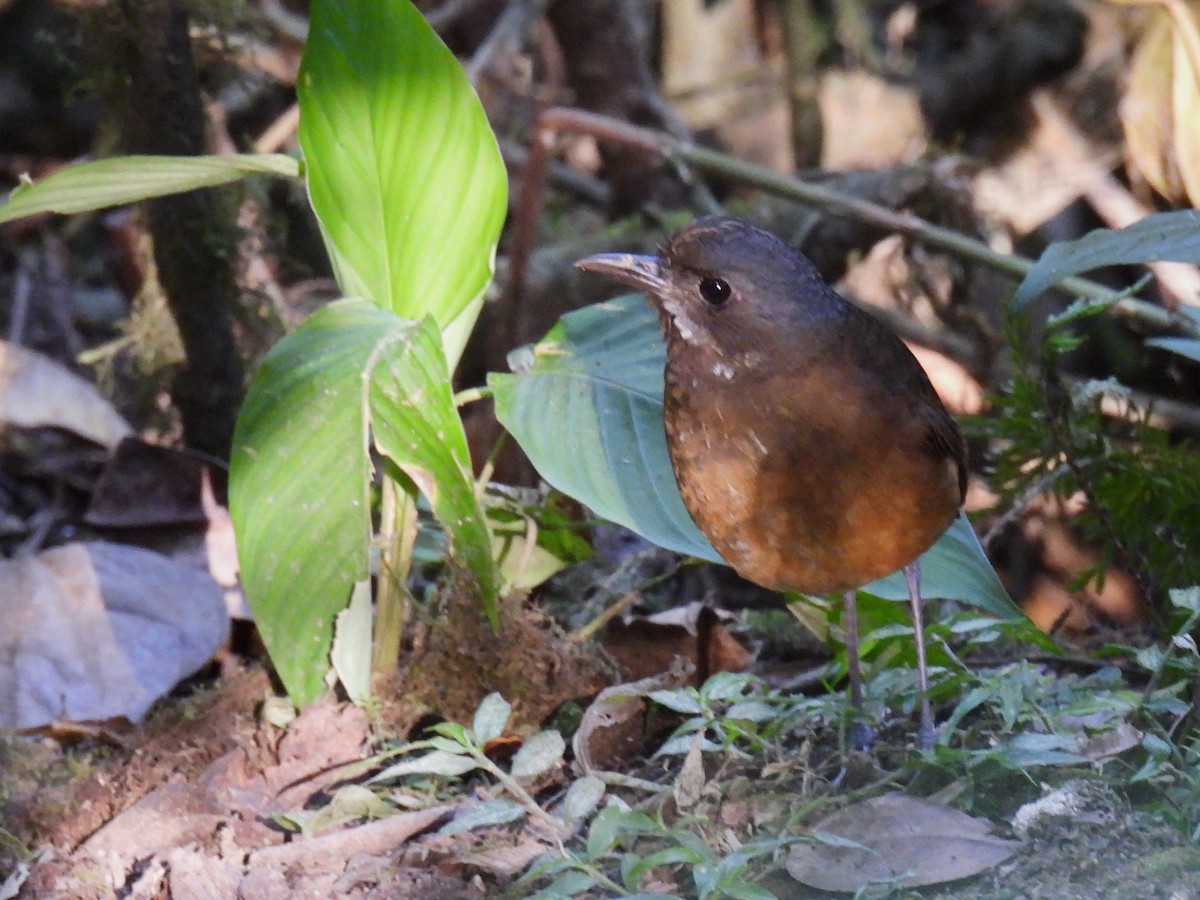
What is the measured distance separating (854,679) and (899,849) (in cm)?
48

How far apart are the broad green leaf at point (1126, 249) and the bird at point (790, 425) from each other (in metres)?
0.41

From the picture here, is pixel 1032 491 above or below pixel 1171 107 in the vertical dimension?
below

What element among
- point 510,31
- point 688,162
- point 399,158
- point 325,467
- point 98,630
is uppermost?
point 399,158

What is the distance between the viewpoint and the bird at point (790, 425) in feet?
7.43

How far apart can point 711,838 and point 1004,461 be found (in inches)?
57.9

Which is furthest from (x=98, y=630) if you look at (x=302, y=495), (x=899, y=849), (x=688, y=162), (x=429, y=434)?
(x=688, y=162)

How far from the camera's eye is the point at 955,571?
2629 millimetres

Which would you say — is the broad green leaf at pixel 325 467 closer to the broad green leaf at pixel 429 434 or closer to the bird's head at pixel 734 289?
the broad green leaf at pixel 429 434

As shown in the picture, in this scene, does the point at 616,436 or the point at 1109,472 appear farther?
the point at 1109,472

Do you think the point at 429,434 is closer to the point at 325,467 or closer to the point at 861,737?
the point at 325,467

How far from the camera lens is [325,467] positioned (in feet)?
7.93

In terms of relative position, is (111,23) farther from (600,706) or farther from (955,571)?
(955,571)

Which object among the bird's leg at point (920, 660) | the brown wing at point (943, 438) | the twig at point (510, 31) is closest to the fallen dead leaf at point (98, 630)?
the bird's leg at point (920, 660)

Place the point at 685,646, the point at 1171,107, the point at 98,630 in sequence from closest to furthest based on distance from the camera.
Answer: the point at 685,646 < the point at 98,630 < the point at 1171,107
